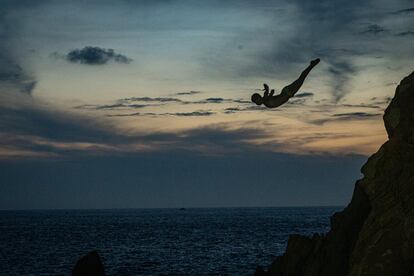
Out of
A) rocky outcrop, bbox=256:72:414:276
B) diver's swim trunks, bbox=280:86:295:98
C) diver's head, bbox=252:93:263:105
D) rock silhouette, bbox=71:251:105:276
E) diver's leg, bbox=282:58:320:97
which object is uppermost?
diver's leg, bbox=282:58:320:97

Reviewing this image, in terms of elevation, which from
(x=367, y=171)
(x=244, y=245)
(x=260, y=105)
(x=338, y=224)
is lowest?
(x=244, y=245)

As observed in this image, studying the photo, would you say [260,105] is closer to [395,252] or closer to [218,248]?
[395,252]

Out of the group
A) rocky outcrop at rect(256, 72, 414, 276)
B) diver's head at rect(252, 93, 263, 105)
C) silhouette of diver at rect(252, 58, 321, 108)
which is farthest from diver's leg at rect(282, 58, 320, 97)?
rocky outcrop at rect(256, 72, 414, 276)

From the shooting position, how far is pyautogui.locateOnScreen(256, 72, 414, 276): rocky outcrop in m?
19.2

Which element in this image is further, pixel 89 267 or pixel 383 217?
pixel 89 267

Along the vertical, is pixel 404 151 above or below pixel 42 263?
above

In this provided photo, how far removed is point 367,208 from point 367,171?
147 cm

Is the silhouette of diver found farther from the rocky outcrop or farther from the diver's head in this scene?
the rocky outcrop

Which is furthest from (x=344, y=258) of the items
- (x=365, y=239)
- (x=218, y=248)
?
(x=218, y=248)

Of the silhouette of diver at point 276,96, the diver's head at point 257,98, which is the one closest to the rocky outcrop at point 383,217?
the silhouette of diver at point 276,96

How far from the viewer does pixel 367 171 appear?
22062 mm

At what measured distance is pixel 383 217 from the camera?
20.2 m

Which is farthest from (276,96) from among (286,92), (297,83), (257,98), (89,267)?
(89,267)

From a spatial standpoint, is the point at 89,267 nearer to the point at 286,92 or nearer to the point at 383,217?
the point at 383,217
